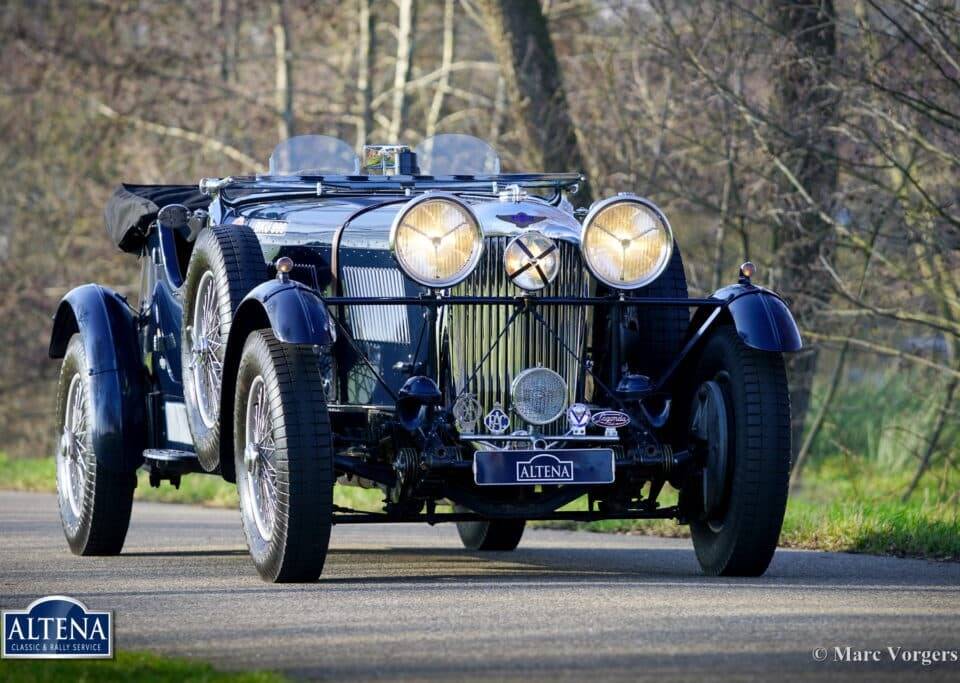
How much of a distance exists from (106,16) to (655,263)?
1595 cm

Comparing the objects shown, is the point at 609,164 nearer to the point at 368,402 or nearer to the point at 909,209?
the point at 909,209

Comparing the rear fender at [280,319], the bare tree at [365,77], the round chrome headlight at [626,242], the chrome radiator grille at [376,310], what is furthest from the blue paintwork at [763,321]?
the bare tree at [365,77]

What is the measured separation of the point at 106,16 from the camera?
70.3ft

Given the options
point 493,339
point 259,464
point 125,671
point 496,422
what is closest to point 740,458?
point 496,422

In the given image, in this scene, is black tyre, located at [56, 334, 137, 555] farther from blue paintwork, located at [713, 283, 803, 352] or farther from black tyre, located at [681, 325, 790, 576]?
blue paintwork, located at [713, 283, 803, 352]

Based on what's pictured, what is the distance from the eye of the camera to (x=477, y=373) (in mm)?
6883

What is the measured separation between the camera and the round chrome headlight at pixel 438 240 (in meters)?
6.64

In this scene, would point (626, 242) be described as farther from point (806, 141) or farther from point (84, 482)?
point (806, 141)

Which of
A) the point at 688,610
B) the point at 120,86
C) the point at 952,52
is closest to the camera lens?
the point at 688,610

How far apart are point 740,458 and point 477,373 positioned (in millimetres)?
1089

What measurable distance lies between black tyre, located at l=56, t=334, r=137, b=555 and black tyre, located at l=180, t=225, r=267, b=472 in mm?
668

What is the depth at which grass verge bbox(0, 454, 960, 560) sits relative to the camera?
826 cm

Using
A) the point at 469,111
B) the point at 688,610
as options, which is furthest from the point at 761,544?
the point at 469,111

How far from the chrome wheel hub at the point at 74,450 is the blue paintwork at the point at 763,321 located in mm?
3374
